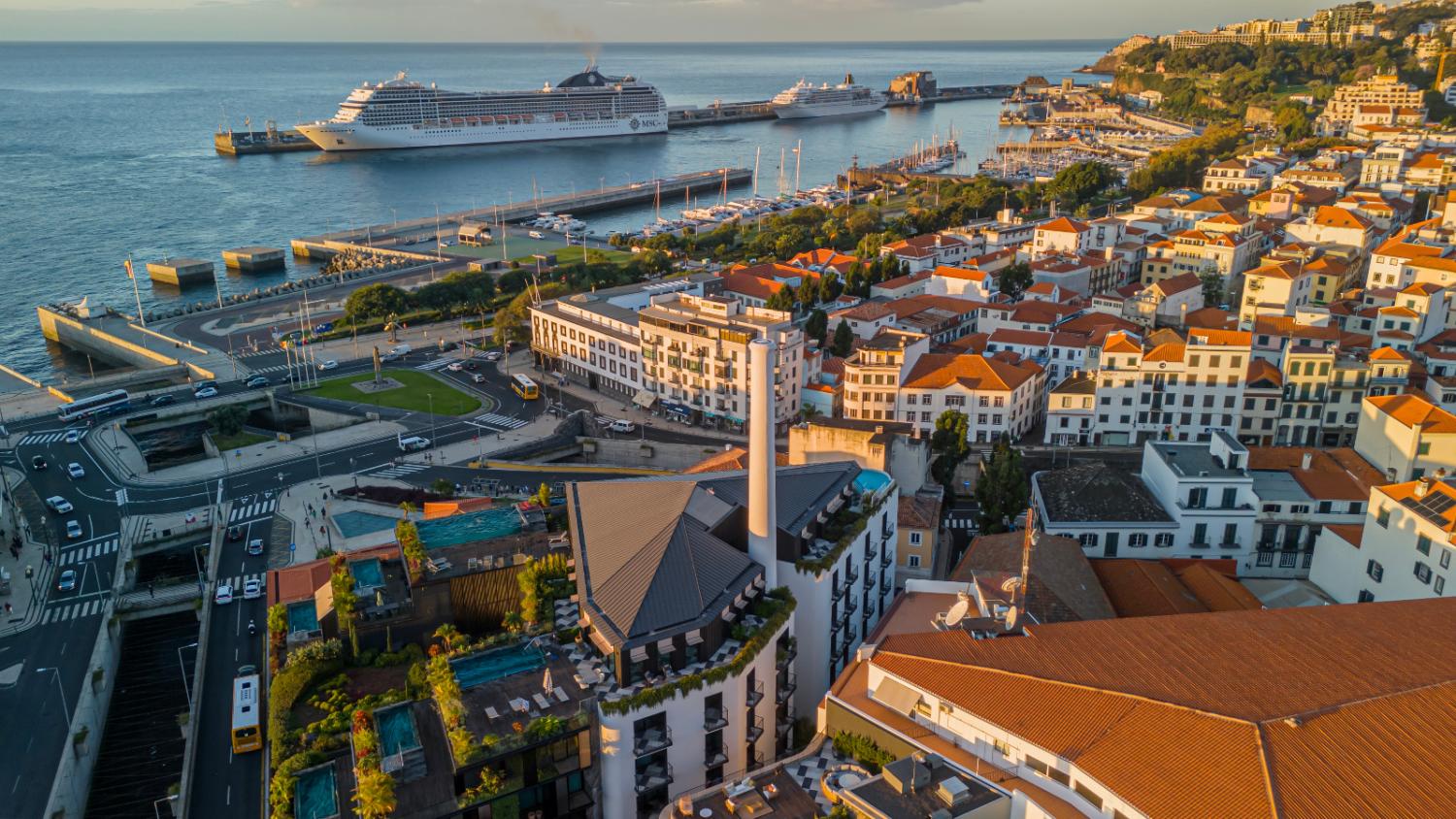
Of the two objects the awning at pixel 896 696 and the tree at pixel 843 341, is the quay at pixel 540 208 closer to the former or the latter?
the tree at pixel 843 341

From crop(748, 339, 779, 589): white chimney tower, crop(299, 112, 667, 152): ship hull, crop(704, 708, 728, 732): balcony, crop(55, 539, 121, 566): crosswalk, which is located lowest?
crop(55, 539, 121, 566): crosswalk

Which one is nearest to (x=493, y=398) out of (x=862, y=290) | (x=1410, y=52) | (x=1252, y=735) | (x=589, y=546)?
(x=862, y=290)

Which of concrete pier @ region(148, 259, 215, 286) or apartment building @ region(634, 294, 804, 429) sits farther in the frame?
concrete pier @ region(148, 259, 215, 286)

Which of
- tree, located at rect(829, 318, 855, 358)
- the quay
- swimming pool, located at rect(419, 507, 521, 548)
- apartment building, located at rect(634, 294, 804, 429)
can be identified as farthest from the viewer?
the quay

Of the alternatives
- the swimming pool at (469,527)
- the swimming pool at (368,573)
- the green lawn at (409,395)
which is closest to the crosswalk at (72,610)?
the swimming pool at (368,573)

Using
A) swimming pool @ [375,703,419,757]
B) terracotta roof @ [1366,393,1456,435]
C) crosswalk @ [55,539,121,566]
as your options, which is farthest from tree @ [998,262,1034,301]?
swimming pool @ [375,703,419,757]

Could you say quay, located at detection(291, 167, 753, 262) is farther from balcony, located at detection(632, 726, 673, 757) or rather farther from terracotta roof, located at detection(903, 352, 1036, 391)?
balcony, located at detection(632, 726, 673, 757)
